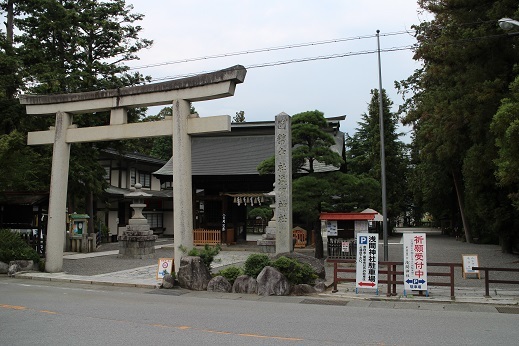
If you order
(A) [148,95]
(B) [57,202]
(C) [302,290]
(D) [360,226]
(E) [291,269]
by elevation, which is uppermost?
(A) [148,95]

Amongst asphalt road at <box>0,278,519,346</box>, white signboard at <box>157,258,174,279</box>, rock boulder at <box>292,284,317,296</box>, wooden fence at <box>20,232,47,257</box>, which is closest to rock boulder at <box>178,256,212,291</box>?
white signboard at <box>157,258,174,279</box>

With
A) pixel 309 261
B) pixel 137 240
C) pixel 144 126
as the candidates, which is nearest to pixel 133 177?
pixel 137 240

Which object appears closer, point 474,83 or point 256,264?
point 256,264

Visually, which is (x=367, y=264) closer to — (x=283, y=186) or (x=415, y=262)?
(x=415, y=262)

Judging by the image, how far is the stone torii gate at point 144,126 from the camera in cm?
1462

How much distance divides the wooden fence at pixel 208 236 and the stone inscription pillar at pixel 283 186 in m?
14.6

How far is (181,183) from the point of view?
14.8 metres

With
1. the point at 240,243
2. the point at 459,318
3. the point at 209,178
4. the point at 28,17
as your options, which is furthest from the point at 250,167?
the point at 459,318

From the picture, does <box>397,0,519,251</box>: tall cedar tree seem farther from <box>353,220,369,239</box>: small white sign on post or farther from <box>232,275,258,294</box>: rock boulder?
<box>232,275,258,294</box>: rock boulder

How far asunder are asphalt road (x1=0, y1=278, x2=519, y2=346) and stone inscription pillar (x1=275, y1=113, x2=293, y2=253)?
10.6 feet

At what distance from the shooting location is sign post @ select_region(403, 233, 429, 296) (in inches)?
481

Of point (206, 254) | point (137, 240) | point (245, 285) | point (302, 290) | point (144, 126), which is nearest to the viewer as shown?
point (302, 290)

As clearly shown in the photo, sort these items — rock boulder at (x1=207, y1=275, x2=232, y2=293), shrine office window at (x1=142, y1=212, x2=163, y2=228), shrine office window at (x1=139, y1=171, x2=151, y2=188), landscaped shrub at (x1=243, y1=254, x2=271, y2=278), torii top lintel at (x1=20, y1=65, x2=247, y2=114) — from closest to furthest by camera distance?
rock boulder at (x1=207, y1=275, x2=232, y2=293) < landscaped shrub at (x1=243, y1=254, x2=271, y2=278) < torii top lintel at (x1=20, y1=65, x2=247, y2=114) < shrine office window at (x1=142, y1=212, x2=163, y2=228) < shrine office window at (x1=139, y1=171, x2=151, y2=188)

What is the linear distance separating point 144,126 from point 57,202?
4.81m
